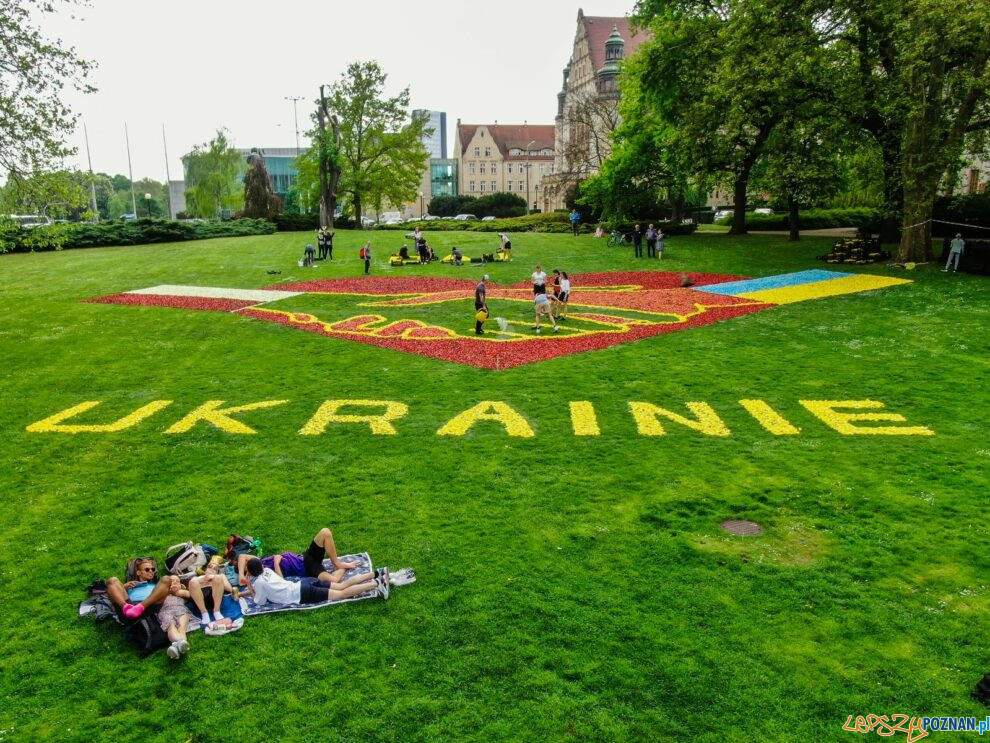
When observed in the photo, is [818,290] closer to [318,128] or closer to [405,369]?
[405,369]

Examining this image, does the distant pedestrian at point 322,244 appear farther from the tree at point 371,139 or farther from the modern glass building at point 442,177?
the modern glass building at point 442,177

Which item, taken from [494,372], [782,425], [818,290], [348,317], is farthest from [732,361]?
[348,317]

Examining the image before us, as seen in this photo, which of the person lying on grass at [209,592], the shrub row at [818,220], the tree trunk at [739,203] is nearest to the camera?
the person lying on grass at [209,592]

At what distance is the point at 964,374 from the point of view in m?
16.6

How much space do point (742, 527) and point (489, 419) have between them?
5963mm

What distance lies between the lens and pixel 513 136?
13988cm

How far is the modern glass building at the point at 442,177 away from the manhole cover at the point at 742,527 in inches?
5958

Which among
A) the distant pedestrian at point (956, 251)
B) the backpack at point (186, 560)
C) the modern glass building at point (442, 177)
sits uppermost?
the modern glass building at point (442, 177)

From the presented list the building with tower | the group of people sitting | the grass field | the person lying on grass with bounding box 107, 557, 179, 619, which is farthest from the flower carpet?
the building with tower

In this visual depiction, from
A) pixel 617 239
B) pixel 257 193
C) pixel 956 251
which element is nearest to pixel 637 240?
pixel 617 239

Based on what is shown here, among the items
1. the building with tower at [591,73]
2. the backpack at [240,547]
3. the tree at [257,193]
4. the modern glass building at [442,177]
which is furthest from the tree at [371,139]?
the modern glass building at [442,177]

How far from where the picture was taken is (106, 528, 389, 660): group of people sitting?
7.65 meters

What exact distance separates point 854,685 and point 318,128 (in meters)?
66.9

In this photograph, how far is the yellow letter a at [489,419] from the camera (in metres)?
13.5
